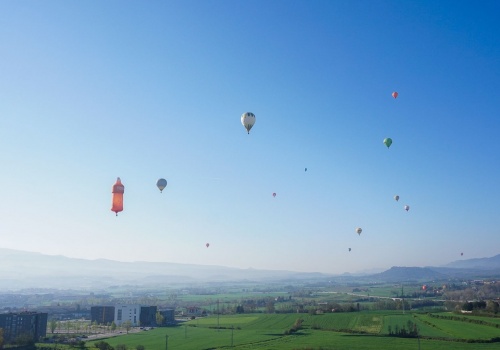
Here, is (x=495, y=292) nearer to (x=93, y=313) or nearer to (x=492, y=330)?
(x=492, y=330)

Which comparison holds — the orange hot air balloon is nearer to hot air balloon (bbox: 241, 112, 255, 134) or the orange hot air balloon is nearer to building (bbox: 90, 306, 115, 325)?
hot air balloon (bbox: 241, 112, 255, 134)

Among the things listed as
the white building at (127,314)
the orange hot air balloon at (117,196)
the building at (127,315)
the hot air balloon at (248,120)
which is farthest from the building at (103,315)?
the orange hot air balloon at (117,196)

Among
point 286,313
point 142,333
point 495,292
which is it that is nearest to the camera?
point 142,333

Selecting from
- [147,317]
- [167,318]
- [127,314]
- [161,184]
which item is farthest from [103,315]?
[161,184]

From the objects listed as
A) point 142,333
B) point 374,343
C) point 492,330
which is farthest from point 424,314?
point 142,333

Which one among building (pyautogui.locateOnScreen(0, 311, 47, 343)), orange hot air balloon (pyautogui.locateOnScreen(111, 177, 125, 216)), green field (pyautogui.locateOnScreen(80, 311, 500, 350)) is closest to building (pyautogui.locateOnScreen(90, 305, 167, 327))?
green field (pyautogui.locateOnScreen(80, 311, 500, 350))

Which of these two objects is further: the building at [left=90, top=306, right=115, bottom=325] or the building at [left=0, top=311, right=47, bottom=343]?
the building at [left=90, top=306, right=115, bottom=325]

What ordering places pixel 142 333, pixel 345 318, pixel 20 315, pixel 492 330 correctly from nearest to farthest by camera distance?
pixel 492 330 → pixel 20 315 → pixel 142 333 → pixel 345 318
